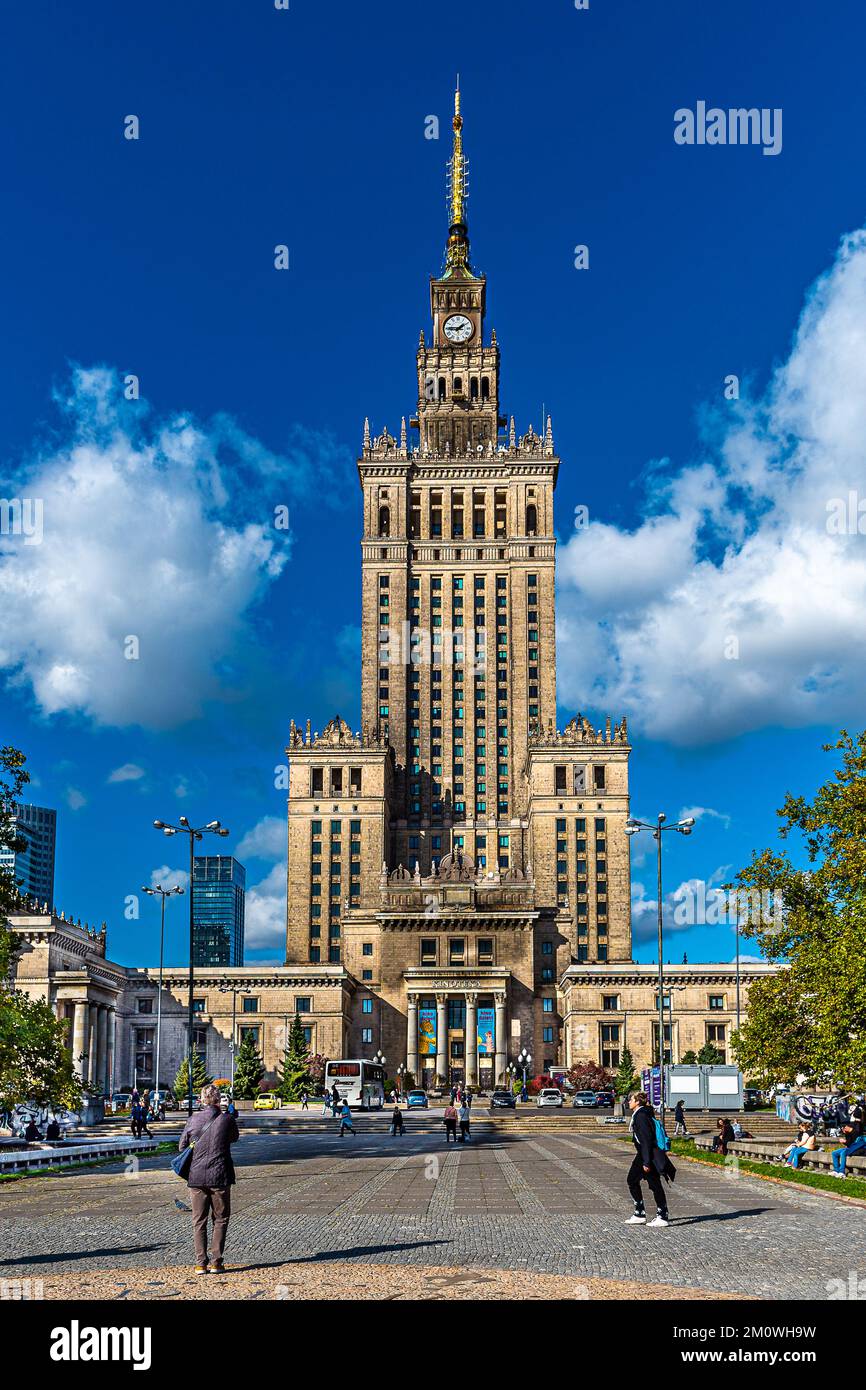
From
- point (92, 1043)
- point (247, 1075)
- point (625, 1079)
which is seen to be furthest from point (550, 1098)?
point (92, 1043)

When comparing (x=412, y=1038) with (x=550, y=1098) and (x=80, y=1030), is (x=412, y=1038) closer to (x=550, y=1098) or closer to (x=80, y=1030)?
(x=550, y=1098)

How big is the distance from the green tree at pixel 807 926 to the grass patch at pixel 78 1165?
21.1 metres

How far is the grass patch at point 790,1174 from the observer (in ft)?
97.2

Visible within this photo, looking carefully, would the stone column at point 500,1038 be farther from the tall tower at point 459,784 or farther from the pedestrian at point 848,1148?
the pedestrian at point 848,1148

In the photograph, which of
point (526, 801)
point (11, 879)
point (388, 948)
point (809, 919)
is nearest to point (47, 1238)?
point (11, 879)

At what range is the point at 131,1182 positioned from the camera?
34.1 meters

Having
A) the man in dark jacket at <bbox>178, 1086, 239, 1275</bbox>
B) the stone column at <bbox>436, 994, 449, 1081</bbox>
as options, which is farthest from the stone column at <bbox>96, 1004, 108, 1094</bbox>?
the man in dark jacket at <bbox>178, 1086, 239, 1275</bbox>

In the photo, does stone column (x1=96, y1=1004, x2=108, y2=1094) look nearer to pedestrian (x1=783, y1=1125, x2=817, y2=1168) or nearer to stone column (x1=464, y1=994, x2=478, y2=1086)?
stone column (x1=464, y1=994, x2=478, y2=1086)

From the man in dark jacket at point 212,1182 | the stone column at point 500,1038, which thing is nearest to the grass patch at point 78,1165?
the man in dark jacket at point 212,1182

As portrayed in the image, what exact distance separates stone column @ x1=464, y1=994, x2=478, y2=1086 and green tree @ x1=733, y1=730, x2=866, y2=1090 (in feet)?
276

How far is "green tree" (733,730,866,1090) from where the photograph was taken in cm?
3956

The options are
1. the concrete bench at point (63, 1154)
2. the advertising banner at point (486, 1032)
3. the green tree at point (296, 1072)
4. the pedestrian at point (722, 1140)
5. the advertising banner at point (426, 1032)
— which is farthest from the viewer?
the advertising banner at point (426, 1032)

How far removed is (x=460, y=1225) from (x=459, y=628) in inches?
5492
